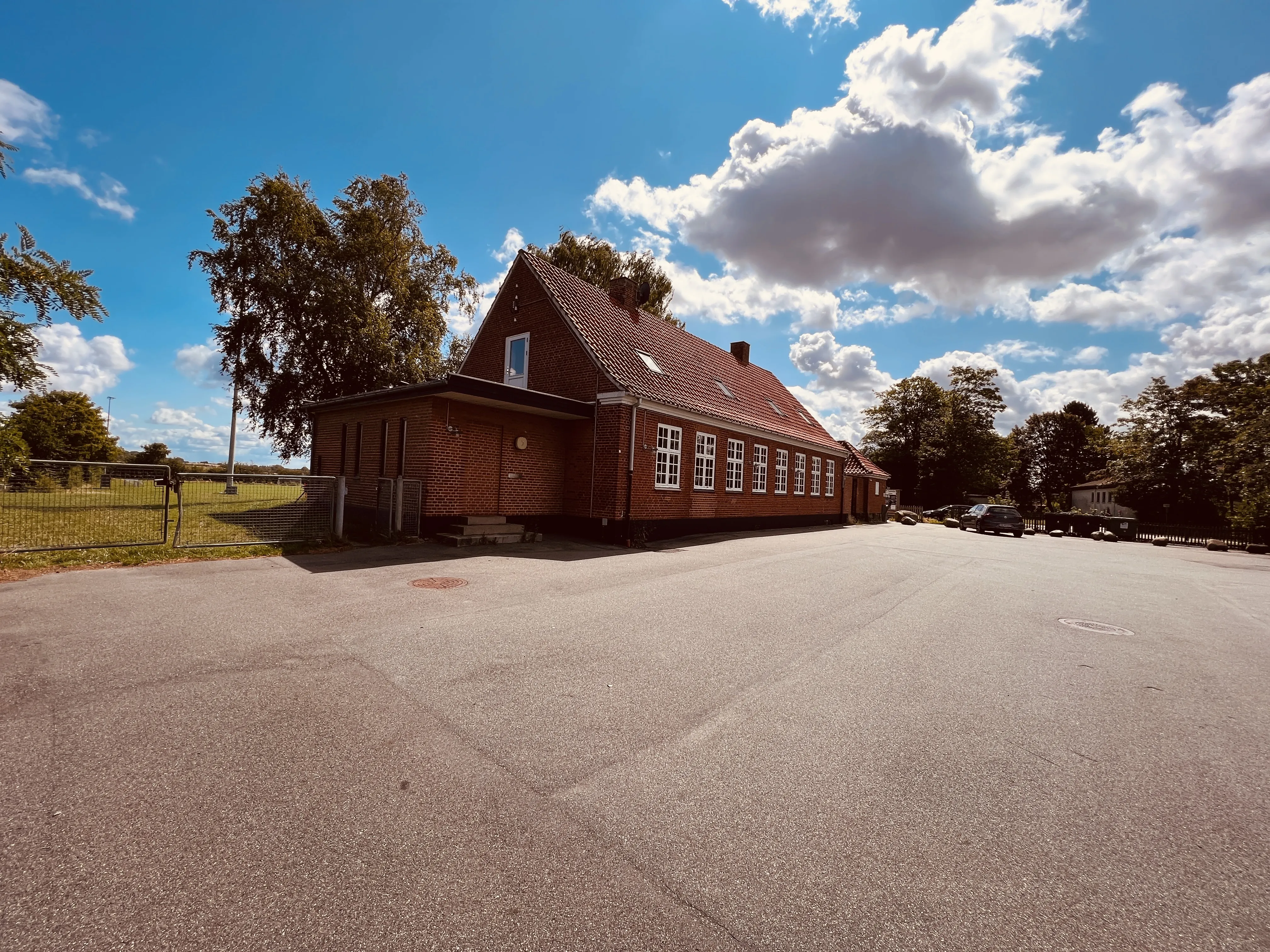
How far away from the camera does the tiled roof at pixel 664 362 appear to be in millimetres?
17406

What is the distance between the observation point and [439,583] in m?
8.55

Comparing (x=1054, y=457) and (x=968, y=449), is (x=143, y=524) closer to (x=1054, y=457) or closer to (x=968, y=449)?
(x=968, y=449)

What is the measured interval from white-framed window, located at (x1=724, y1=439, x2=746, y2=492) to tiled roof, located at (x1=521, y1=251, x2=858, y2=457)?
35.2 inches

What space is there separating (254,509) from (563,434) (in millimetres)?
7882

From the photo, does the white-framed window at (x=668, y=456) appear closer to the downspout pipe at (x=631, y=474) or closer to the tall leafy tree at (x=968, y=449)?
the downspout pipe at (x=631, y=474)

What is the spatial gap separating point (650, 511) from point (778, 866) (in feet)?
45.9

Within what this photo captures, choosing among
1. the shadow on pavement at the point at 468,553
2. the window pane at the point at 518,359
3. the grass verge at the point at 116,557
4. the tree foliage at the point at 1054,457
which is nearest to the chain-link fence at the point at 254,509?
the grass verge at the point at 116,557

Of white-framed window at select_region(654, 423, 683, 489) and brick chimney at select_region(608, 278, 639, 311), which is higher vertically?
brick chimney at select_region(608, 278, 639, 311)

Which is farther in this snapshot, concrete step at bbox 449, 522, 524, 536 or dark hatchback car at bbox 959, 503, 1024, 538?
dark hatchback car at bbox 959, 503, 1024, 538

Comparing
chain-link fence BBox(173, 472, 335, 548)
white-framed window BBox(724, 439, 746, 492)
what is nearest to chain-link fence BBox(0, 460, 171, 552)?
chain-link fence BBox(173, 472, 335, 548)

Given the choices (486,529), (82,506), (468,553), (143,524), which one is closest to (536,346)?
(486,529)

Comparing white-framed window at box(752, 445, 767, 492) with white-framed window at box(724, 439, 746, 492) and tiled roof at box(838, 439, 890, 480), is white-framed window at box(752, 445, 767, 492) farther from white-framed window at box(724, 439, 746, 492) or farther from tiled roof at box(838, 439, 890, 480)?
tiled roof at box(838, 439, 890, 480)

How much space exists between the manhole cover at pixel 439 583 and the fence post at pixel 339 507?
4.94 meters

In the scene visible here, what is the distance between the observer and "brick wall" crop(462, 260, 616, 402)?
16.9 metres
